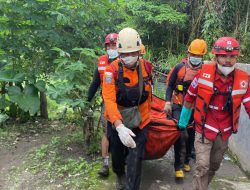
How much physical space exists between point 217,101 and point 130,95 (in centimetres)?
91

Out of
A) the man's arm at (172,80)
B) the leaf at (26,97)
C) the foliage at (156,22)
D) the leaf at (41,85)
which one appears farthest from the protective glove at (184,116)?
the foliage at (156,22)

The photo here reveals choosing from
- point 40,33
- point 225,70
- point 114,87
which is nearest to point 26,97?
point 40,33

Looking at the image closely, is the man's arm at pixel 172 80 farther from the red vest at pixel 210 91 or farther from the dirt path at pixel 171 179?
the red vest at pixel 210 91

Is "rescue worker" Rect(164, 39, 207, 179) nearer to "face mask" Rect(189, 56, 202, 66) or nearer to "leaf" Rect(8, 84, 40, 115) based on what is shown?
"face mask" Rect(189, 56, 202, 66)

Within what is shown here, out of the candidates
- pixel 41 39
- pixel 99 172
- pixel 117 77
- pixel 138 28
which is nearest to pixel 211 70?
pixel 117 77

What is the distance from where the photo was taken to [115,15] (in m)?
6.07

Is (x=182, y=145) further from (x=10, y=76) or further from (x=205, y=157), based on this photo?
(x=10, y=76)

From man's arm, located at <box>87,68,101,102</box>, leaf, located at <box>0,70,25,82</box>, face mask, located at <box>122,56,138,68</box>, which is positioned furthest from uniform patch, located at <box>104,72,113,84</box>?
leaf, located at <box>0,70,25,82</box>

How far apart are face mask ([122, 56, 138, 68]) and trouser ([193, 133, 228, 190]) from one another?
1037 millimetres

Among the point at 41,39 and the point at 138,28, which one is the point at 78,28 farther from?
the point at 138,28

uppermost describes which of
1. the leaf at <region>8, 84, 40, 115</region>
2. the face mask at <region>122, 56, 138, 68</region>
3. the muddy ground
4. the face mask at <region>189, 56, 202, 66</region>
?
the face mask at <region>122, 56, 138, 68</region>

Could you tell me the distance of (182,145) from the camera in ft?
16.0

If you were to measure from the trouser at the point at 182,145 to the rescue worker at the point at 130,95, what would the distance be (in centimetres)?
85

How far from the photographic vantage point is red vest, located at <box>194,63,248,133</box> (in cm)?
373
